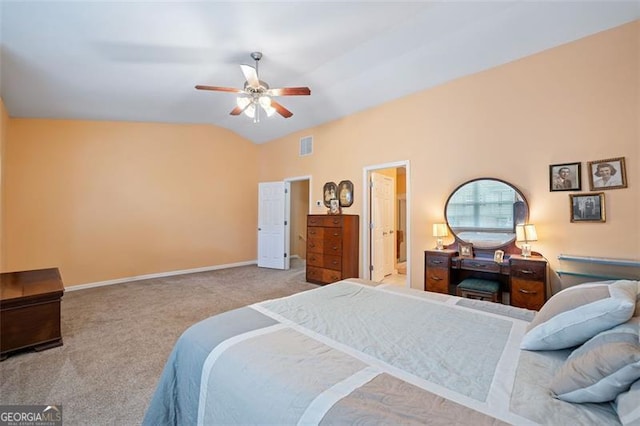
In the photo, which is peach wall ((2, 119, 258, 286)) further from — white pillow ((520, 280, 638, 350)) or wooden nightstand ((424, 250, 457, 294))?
white pillow ((520, 280, 638, 350))

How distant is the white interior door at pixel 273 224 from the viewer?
606 centimetres

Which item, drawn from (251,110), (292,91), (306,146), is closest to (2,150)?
(251,110)

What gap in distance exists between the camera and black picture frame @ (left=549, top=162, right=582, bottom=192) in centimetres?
281

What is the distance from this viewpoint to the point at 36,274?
3.10 meters

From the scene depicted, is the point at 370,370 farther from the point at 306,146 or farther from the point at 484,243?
the point at 306,146

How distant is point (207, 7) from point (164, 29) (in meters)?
0.56

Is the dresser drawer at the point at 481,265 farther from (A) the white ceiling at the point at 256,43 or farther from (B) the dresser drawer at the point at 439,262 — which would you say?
(A) the white ceiling at the point at 256,43

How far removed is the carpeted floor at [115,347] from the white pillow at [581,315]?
7.73ft

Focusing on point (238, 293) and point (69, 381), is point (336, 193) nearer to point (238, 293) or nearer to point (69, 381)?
point (238, 293)

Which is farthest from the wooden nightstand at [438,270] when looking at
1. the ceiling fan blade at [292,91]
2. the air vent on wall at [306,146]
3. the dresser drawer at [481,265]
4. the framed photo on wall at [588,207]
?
the air vent on wall at [306,146]

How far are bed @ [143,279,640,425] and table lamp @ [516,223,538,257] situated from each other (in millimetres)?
1695

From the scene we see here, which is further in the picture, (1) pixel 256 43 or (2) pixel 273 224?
(2) pixel 273 224

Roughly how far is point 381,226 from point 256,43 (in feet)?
11.9

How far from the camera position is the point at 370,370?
1.02 m
